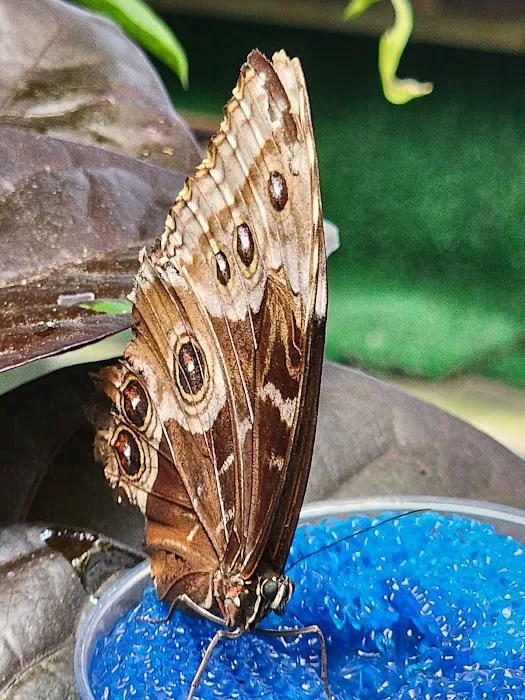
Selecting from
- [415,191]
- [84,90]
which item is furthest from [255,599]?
[415,191]

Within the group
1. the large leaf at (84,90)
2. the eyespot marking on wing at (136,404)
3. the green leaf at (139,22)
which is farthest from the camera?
the green leaf at (139,22)

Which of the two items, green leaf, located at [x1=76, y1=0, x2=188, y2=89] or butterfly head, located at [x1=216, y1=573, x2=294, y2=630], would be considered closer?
butterfly head, located at [x1=216, y1=573, x2=294, y2=630]

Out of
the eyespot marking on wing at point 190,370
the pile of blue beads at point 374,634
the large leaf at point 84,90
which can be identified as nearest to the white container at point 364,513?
the pile of blue beads at point 374,634

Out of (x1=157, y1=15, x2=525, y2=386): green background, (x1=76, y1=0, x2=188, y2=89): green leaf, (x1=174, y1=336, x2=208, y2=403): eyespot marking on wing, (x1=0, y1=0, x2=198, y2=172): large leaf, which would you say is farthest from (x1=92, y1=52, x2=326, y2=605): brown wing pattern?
(x1=157, y1=15, x2=525, y2=386): green background

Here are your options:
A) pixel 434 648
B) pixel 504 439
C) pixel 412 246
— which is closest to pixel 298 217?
pixel 434 648

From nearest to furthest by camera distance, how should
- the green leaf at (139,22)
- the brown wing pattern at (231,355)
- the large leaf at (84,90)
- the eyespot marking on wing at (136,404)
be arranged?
the brown wing pattern at (231,355), the eyespot marking on wing at (136,404), the large leaf at (84,90), the green leaf at (139,22)

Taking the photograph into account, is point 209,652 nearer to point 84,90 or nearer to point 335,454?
point 335,454

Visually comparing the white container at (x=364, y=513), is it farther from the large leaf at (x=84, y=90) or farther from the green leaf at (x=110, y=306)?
the large leaf at (x=84, y=90)

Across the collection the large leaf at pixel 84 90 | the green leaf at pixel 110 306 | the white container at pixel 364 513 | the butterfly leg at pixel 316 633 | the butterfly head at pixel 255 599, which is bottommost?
the white container at pixel 364 513

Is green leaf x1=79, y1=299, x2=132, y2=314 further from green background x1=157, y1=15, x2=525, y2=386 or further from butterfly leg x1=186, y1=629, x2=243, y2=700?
green background x1=157, y1=15, x2=525, y2=386
